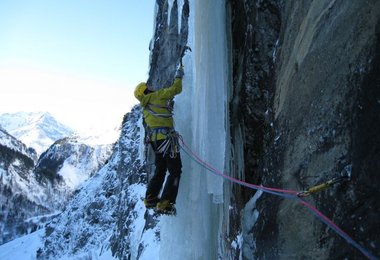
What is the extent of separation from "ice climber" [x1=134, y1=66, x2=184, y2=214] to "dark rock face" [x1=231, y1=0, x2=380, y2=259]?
111cm

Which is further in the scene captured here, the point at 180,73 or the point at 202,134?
the point at 180,73

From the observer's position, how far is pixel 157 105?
5.85 m

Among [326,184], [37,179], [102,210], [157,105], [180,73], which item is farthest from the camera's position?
[37,179]

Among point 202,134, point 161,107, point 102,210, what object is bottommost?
point 202,134

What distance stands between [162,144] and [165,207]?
2.66 feet

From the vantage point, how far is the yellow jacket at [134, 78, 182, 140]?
583 centimetres

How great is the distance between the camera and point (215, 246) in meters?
5.94

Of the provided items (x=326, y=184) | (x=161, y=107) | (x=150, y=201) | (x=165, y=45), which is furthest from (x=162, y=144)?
(x=165, y=45)

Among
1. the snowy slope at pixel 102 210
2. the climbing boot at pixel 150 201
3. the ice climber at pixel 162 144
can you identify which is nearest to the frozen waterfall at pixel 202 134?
the ice climber at pixel 162 144

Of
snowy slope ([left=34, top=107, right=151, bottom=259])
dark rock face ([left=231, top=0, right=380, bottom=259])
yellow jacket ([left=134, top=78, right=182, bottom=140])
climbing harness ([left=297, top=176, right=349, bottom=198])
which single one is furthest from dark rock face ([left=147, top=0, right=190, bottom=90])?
snowy slope ([left=34, top=107, right=151, bottom=259])

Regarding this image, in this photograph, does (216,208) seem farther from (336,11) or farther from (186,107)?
(336,11)

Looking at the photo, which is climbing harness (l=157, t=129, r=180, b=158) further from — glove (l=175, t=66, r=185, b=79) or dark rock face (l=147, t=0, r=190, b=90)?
dark rock face (l=147, t=0, r=190, b=90)

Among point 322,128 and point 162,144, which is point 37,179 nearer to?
point 162,144

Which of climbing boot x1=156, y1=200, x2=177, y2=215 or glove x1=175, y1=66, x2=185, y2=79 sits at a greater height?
glove x1=175, y1=66, x2=185, y2=79
